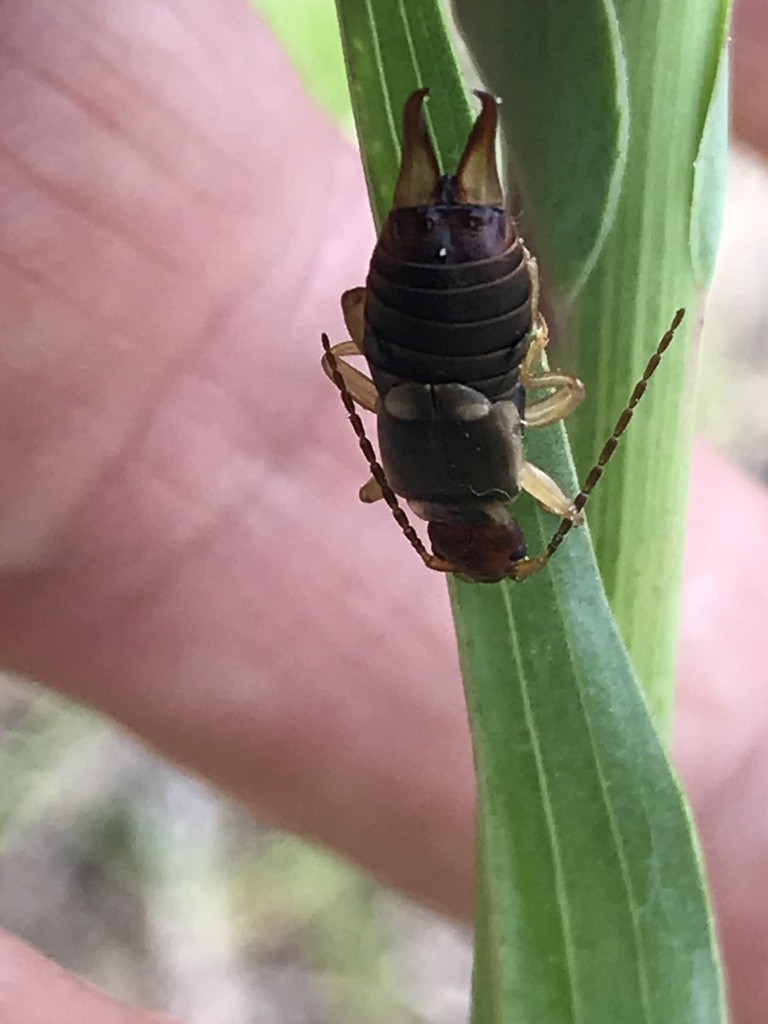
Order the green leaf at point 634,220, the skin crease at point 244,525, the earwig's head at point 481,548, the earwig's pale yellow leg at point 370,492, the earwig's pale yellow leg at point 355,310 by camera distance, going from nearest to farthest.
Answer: the green leaf at point 634,220 < the earwig's head at point 481,548 < the earwig's pale yellow leg at point 355,310 < the earwig's pale yellow leg at point 370,492 < the skin crease at point 244,525

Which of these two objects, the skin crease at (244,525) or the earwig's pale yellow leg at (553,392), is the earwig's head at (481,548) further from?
the skin crease at (244,525)

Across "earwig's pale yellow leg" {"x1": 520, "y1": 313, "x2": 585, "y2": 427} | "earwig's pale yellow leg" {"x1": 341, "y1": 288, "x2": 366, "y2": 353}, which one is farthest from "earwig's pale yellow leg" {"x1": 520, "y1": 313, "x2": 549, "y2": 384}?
"earwig's pale yellow leg" {"x1": 341, "y1": 288, "x2": 366, "y2": 353}

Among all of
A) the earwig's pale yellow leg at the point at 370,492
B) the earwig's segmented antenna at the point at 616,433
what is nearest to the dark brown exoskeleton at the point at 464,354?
the earwig's segmented antenna at the point at 616,433

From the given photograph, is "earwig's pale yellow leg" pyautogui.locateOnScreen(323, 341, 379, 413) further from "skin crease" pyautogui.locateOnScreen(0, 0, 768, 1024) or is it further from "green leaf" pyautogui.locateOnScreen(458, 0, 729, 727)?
"skin crease" pyautogui.locateOnScreen(0, 0, 768, 1024)

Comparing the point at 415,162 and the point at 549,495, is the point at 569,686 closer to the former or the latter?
the point at 549,495

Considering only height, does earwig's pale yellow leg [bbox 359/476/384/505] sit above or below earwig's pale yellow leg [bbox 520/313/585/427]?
below

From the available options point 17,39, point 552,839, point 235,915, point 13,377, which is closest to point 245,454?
point 13,377
